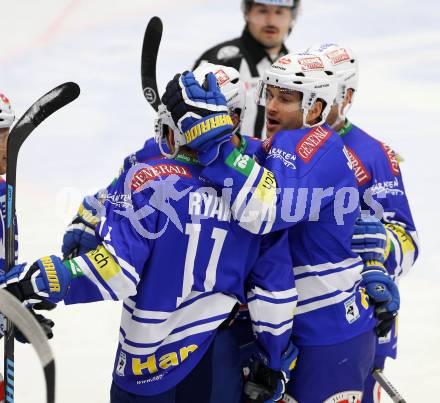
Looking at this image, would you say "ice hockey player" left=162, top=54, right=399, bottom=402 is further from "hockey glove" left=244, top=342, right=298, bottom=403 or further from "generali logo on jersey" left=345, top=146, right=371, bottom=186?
A: "generali logo on jersey" left=345, top=146, right=371, bottom=186

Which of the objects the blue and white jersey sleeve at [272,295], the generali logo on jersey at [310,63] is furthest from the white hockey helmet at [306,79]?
the blue and white jersey sleeve at [272,295]

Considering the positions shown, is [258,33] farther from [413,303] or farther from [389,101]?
[413,303]

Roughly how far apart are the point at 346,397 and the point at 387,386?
0.29 meters

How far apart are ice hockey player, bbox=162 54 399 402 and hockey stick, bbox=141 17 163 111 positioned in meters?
0.34

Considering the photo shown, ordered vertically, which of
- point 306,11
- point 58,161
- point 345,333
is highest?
point 345,333

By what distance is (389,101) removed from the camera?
6840 mm

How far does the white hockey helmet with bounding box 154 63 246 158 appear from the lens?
2260 millimetres

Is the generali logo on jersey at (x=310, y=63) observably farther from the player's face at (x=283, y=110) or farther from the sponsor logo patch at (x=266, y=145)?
the sponsor logo patch at (x=266, y=145)

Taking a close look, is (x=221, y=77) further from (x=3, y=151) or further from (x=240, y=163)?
(x=3, y=151)

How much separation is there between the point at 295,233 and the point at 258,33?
3.29m

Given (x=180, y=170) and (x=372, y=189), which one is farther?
(x=372, y=189)

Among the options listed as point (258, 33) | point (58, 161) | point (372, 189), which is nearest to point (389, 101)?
point (258, 33)

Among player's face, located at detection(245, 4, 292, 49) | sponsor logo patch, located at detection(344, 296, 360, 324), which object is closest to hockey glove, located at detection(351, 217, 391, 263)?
sponsor logo patch, located at detection(344, 296, 360, 324)

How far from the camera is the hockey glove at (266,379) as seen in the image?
245 centimetres
